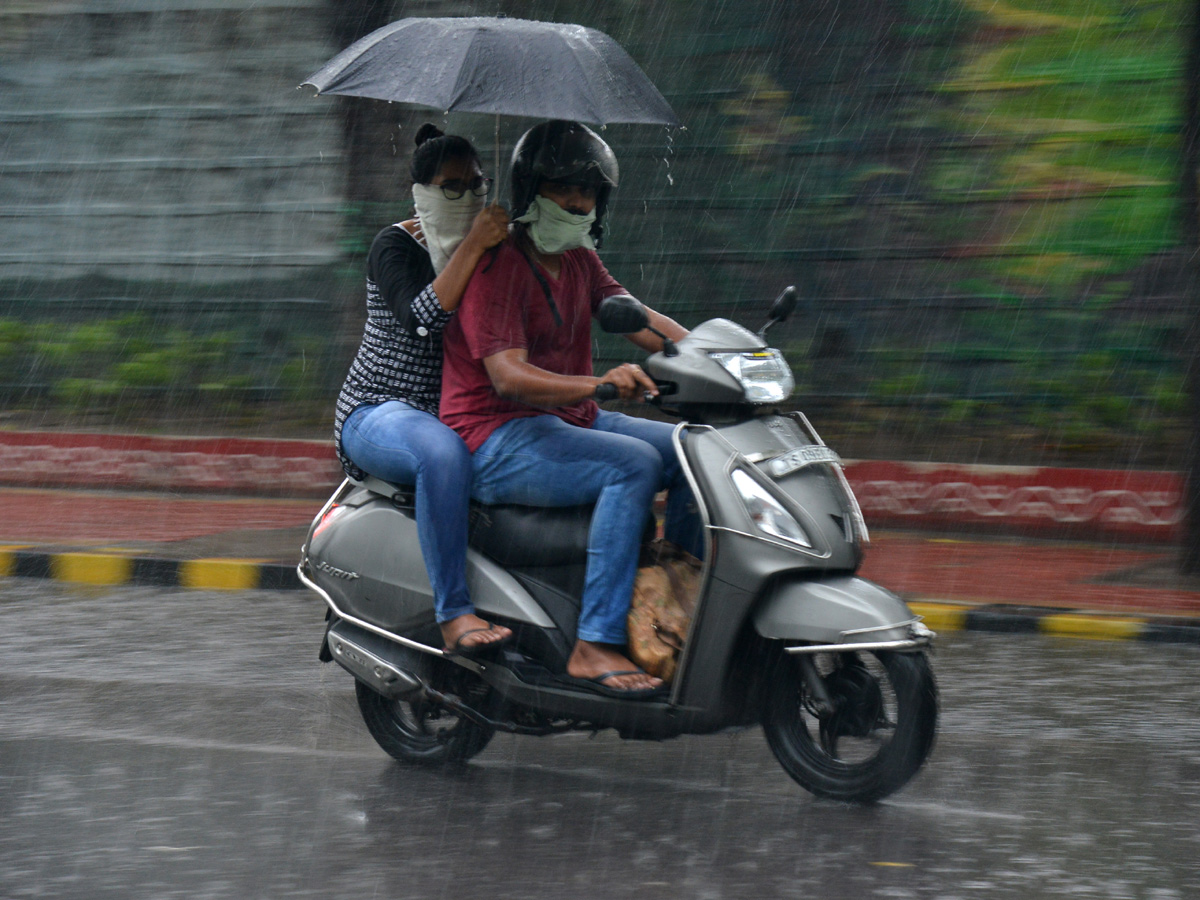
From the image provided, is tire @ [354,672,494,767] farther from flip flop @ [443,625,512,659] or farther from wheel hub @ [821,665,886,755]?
wheel hub @ [821,665,886,755]

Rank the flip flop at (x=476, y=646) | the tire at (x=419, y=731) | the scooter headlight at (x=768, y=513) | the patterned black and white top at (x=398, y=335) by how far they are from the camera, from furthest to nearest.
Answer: the tire at (x=419, y=731) < the patterned black and white top at (x=398, y=335) < the flip flop at (x=476, y=646) < the scooter headlight at (x=768, y=513)

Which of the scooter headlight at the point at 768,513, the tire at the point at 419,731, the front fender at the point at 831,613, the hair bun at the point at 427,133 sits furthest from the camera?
the tire at the point at 419,731

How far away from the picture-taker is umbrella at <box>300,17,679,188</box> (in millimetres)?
4266

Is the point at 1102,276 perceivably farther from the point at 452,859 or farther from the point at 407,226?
the point at 452,859

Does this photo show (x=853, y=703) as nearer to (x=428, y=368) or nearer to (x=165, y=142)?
(x=428, y=368)

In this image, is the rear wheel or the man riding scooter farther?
the rear wheel

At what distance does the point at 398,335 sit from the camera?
4727mm

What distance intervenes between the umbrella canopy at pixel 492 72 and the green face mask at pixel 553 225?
266 millimetres

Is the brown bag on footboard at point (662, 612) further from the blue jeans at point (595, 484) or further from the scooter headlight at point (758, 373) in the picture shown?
the scooter headlight at point (758, 373)

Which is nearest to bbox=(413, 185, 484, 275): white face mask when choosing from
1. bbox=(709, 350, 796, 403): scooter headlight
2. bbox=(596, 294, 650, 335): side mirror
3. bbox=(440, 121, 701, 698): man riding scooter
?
bbox=(440, 121, 701, 698): man riding scooter

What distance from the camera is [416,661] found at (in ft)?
15.3

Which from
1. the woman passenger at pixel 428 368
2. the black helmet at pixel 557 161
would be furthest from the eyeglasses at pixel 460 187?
the black helmet at pixel 557 161

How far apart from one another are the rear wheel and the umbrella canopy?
175 cm

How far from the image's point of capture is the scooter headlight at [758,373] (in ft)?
14.2
